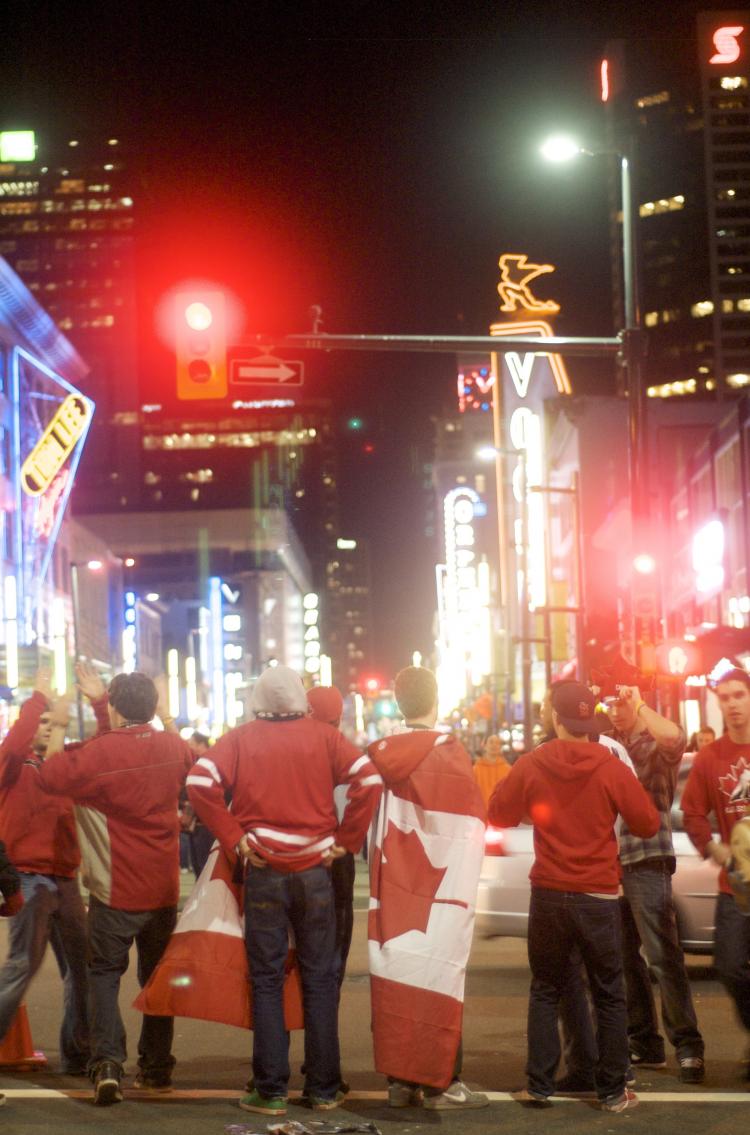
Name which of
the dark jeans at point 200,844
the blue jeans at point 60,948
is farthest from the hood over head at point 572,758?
the dark jeans at point 200,844

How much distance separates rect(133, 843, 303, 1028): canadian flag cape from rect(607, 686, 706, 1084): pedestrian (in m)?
1.88

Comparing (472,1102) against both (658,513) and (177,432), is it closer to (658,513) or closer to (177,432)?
(658,513)

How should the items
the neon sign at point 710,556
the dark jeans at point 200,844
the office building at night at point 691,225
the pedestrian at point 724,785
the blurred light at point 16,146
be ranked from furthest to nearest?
1. the office building at night at point 691,225
2. the blurred light at point 16,146
3. the neon sign at point 710,556
4. the dark jeans at point 200,844
5. the pedestrian at point 724,785

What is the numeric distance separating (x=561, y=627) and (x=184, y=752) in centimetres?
5271

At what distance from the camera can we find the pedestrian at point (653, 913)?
7.78 m

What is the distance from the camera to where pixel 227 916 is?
7.35 metres

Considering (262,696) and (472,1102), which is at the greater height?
(262,696)

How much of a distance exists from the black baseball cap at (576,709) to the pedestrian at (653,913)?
0.61 metres

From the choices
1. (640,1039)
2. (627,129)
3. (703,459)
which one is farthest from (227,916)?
(703,459)

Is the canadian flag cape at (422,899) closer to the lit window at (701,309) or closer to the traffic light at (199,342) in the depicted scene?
the traffic light at (199,342)

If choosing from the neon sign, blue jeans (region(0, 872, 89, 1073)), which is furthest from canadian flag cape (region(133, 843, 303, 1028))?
the neon sign

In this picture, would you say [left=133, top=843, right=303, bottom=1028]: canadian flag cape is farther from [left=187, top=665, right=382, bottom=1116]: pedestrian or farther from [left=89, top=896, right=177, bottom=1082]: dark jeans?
[left=89, top=896, right=177, bottom=1082]: dark jeans

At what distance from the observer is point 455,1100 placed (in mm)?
7230

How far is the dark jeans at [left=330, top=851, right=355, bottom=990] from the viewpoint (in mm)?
8148
